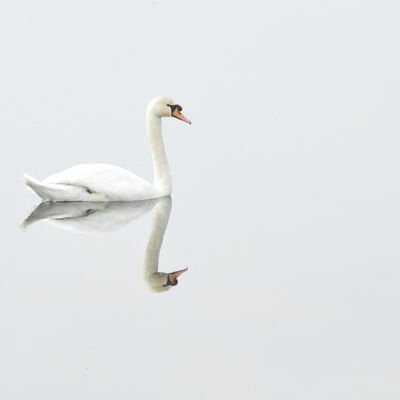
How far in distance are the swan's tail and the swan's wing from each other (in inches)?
2.7

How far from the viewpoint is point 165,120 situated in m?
12.3

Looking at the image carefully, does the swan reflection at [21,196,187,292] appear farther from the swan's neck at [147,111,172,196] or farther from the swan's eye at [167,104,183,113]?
the swan's eye at [167,104,183,113]

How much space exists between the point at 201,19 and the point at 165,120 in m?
3.07

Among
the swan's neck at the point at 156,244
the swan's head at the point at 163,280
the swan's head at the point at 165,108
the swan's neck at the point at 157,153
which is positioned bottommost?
the swan's head at the point at 163,280

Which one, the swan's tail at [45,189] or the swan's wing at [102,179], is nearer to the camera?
the swan's tail at [45,189]

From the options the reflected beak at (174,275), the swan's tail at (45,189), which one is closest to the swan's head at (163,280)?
the reflected beak at (174,275)

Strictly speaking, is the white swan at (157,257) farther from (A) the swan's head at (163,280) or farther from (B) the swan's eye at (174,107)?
(B) the swan's eye at (174,107)

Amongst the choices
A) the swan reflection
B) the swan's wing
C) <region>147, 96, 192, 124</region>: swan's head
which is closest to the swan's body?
the swan reflection

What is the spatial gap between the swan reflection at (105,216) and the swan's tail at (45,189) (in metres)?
0.06

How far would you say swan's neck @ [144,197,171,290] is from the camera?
324 inches

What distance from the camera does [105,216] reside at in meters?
9.69

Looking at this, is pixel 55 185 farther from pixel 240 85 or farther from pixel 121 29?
pixel 121 29

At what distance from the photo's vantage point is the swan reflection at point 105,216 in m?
9.10

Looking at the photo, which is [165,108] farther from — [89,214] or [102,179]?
[89,214]
